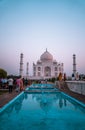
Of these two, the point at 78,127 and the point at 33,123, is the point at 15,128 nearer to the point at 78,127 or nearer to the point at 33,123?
the point at 33,123

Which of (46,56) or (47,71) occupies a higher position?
(46,56)

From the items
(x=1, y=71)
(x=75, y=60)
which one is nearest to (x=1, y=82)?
(x=1, y=71)

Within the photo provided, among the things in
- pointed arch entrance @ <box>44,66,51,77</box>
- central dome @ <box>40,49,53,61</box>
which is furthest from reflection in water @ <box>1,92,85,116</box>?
pointed arch entrance @ <box>44,66,51,77</box>

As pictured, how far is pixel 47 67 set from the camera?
59500mm

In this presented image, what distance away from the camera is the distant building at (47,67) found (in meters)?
57.2

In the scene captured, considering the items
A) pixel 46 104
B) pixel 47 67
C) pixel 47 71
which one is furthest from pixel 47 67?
pixel 46 104

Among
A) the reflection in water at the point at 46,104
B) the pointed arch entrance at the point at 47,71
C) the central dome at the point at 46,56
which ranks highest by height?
the central dome at the point at 46,56

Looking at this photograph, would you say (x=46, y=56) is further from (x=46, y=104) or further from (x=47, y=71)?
(x=46, y=104)

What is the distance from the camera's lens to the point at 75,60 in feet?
123

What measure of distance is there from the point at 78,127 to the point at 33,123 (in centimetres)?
110

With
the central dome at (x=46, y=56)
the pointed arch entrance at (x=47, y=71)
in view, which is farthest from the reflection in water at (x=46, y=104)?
the pointed arch entrance at (x=47, y=71)

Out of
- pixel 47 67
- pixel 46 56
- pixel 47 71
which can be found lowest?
pixel 47 71

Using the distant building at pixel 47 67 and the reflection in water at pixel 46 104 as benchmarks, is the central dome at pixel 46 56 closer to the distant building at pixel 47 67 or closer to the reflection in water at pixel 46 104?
the distant building at pixel 47 67

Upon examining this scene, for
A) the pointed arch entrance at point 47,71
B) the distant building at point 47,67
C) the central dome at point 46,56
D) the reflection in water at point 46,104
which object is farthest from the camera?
the pointed arch entrance at point 47,71
